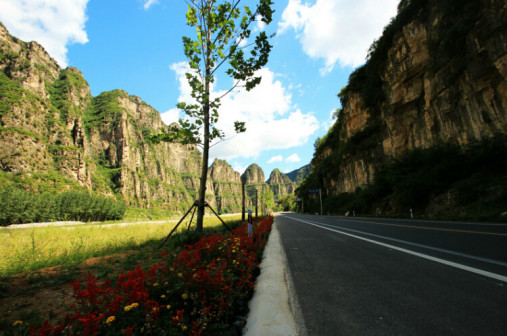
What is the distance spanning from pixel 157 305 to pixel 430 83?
28923mm

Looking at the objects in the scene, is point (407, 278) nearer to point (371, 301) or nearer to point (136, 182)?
point (371, 301)

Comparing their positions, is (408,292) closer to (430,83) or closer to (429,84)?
(430,83)

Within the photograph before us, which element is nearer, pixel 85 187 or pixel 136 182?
pixel 85 187

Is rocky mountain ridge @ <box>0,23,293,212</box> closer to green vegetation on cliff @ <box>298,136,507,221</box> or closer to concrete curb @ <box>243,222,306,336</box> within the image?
green vegetation on cliff @ <box>298,136,507,221</box>

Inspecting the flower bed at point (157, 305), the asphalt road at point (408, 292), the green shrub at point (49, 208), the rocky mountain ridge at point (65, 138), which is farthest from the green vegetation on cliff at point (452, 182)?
the rocky mountain ridge at point (65, 138)

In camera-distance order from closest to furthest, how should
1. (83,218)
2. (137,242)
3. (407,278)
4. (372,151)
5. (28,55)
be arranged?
(407,278), (137,242), (372,151), (83,218), (28,55)

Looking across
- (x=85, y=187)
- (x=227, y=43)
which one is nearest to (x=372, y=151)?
(x=227, y=43)

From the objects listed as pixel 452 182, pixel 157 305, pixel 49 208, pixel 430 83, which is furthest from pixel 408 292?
pixel 49 208

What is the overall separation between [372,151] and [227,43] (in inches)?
1280

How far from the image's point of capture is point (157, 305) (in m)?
2.37

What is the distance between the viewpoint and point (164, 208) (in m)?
169

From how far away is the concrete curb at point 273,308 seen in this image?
98.0 inches

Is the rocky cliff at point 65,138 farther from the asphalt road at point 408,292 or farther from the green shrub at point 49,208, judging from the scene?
the asphalt road at point 408,292

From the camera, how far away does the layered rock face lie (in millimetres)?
15297
